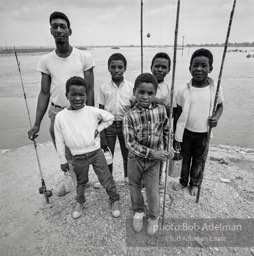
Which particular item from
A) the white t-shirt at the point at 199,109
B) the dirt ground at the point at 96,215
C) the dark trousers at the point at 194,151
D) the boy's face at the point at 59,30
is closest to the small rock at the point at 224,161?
the dirt ground at the point at 96,215

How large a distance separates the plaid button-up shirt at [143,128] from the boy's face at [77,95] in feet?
1.97

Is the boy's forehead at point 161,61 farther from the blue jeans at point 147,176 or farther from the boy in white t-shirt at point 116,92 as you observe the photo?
the blue jeans at point 147,176

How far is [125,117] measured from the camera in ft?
7.29

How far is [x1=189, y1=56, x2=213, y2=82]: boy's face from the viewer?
2537mm

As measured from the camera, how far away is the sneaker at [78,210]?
8.98 feet

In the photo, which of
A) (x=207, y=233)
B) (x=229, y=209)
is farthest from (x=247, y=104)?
(x=207, y=233)

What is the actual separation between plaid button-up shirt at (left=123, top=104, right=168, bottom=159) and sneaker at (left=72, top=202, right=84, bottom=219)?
130 cm

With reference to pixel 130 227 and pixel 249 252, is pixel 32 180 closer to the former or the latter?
pixel 130 227

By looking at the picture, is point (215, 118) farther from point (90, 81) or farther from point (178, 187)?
point (90, 81)

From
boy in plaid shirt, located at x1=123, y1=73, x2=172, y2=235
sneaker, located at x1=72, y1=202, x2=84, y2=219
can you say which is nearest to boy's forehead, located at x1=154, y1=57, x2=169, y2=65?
boy in plaid shirt, located at x1=123, y1=73, x2=172, y2=235

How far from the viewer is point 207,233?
2.51 m

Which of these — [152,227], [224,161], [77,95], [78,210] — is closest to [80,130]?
[77,95]

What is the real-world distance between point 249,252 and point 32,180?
381 centimetres

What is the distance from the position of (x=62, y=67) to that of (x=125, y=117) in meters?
1.17
